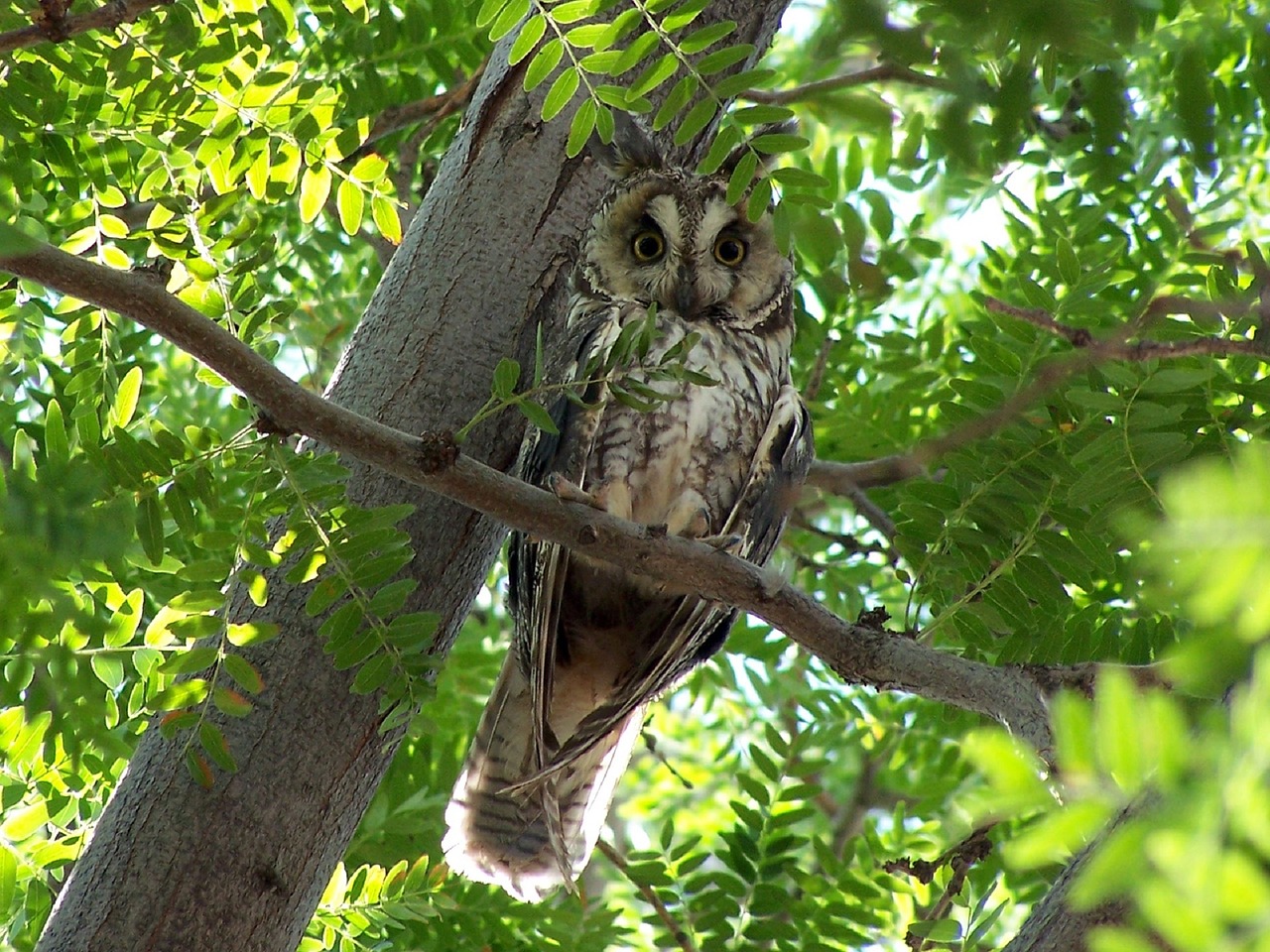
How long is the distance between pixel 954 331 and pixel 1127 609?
37.4 inches

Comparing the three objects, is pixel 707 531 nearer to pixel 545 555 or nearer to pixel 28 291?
pixel 545 555

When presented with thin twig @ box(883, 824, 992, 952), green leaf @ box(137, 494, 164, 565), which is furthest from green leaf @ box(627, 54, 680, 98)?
thin twig @ box(883, 824, 992, 952)

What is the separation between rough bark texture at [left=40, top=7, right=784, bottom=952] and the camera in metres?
1.52

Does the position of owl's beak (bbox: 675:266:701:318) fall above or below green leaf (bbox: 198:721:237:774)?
above

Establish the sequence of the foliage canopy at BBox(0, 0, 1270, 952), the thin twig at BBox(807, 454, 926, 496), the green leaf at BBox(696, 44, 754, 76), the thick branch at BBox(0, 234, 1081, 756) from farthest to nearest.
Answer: the thin twig at BBox(807, 454, 926, 496) < the green leaf at BBox(696, 44, 754, 76) < the thick branch at BBox(0, 234, 1081, 756) < the foliage canopy at BBox(0, 0, 1270, 952)

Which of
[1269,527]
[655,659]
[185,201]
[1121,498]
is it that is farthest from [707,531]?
[1269,527]

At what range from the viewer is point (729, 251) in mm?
2402

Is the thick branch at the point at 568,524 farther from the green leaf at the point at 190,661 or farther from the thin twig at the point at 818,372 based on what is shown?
the thin twig at the point at 818,372

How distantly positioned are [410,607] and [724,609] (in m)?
0.54

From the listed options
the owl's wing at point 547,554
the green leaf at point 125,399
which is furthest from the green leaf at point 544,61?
Result: the green leaf at point 125,399

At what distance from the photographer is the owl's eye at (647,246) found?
7.74 ft

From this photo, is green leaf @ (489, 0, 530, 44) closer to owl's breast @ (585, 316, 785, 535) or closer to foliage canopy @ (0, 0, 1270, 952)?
foliage canopy @ (0, 0, 1270, 952)

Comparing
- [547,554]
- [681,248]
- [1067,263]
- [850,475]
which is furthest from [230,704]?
[681,248]

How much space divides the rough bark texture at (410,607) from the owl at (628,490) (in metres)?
0.16
